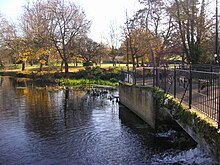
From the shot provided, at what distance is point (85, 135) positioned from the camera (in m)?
15.0

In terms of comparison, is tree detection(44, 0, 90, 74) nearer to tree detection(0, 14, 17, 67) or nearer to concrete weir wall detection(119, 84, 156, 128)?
tree detection(0, 14, 17, 67)

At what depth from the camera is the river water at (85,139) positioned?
11602 mm

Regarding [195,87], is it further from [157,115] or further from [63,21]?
[63,21]

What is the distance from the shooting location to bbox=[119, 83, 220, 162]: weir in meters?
7.78

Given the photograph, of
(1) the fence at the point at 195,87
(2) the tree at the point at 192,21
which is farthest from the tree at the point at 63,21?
(1) the fence at the point at 195,87

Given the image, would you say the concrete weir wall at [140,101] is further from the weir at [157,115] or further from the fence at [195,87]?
the fence at [195,87]

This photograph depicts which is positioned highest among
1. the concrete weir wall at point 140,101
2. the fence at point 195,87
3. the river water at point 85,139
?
the fence at point 195,87

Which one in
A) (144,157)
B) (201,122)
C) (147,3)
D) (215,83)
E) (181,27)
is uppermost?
(147,3)

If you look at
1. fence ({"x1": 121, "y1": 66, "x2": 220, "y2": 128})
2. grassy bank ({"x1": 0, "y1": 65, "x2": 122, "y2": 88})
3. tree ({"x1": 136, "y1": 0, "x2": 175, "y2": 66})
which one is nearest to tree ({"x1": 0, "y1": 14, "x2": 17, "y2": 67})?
grassy bank ({"x1": 0, "y1": 65, "x2": 122, "y2": 88})

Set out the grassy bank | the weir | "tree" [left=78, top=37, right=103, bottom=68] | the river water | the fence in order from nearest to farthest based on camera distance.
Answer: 1. the weir
2. the fence
3. the river water
4. the grassy bank
5. "tree" [left=78, top=37, right=103, bottom=68]

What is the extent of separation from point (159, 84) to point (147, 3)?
22702mm

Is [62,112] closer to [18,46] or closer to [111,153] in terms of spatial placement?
[111,153]

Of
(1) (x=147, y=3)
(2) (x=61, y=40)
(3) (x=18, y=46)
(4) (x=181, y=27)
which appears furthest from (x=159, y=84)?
(3) (x=18, y=46)

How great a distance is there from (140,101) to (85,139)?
526 centimetres
